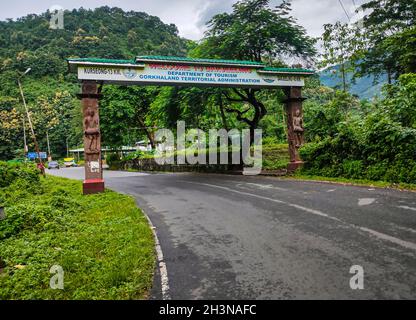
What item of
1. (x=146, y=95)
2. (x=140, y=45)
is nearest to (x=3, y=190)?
(x=146, y=95)

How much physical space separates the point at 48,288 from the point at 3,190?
1394cm

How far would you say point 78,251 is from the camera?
19.3 feet

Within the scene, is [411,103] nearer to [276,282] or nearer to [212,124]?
[276,282]

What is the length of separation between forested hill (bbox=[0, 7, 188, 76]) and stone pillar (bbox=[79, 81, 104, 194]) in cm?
6348

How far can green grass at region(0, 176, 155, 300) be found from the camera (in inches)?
172

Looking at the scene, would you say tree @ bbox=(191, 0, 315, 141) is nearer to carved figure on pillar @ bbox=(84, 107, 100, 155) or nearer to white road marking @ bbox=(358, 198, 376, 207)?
carved figure on pillar @ bbox=(84, 107, 100, 155)

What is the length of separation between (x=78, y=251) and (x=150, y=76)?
1019 centimetres

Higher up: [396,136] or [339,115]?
[339,115]

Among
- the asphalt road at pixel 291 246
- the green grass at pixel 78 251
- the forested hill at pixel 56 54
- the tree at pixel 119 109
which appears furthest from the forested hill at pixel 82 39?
the asphalt road at pixel 291 246

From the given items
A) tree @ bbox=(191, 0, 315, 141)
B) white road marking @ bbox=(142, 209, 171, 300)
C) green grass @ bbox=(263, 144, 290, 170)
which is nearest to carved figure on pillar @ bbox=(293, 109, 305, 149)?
green grass @ bbox=(263, 144, 290, 170)

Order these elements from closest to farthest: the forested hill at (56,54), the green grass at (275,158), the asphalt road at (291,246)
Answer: the asphalt road at (291,246) → the green grass at (275,158) → the forested hill at (56,54)

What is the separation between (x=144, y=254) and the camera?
5.46 m

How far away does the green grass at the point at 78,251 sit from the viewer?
4363 millimetres

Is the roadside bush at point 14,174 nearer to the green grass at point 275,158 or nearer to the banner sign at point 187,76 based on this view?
the banner sign at point 187,76
